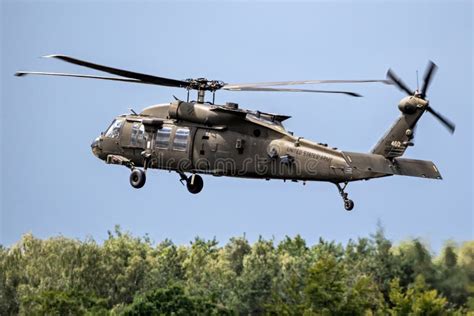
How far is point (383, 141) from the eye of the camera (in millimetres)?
43656

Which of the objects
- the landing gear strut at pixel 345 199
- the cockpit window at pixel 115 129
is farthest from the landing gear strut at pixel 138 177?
the landing gear strut at pixel 345 199

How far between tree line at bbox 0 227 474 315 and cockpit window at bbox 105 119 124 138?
3350cm

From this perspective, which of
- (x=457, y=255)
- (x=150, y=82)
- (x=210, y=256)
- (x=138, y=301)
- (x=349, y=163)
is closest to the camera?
(x=349, y=163)

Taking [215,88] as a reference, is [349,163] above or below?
below

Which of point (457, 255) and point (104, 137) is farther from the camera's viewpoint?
point (457, 255)

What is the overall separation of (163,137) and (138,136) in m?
1.39

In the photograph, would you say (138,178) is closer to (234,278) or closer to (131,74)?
(131,74)

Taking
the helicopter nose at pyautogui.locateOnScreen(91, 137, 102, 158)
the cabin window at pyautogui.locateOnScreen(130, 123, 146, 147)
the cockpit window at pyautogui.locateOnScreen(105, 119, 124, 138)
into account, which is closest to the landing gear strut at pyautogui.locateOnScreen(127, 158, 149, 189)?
the cabin window at pyautogui.locateOnScreen(130, 123, 146, 147)

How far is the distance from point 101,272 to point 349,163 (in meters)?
69.2

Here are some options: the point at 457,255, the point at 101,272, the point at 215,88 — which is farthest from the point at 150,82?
the point at 101,272

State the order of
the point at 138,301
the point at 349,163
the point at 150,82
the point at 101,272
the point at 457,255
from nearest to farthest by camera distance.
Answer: the point at 349,163
the point at 150,82
the point at 457,255
the point at 138,301
the point at 101,272

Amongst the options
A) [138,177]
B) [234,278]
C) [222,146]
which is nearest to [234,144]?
[222,146]

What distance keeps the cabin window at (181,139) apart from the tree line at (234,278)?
1359 inches

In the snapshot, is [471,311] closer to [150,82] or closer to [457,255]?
[457,255]
